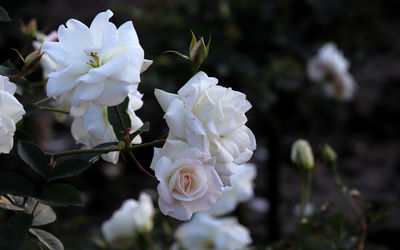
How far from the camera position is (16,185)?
0.55m

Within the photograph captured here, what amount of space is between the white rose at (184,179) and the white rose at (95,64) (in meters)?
0.07

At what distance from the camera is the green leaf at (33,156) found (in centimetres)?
55

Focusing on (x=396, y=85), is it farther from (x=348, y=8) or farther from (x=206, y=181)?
(x=206, y=181)

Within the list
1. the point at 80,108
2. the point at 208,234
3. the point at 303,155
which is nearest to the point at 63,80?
the point at 80,108

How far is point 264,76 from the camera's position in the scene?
1.80 m

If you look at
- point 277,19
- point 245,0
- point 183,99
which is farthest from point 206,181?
point 245,0

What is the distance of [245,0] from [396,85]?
1.05m

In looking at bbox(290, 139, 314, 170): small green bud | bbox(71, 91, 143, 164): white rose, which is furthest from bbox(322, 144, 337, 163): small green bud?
bbox(71, 91, 143, 164): white rose

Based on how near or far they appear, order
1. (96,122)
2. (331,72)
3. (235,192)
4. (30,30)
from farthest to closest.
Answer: (331,72) < (235,192) < (30,30) < (96,122)

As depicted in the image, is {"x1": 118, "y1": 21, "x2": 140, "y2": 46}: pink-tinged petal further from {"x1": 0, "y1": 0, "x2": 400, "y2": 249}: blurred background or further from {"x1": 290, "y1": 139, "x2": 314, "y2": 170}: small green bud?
{"x1": 0, "y1": 0, "x2": 400, "y2": 249}: blurred background

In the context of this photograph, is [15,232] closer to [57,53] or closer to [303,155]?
[57,53]

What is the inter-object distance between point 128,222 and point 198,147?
66cm

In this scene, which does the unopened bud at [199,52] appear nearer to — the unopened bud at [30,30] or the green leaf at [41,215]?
the green leaf at [41,215]

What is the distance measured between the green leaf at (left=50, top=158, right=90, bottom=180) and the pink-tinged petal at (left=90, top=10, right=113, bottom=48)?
0.39ft
